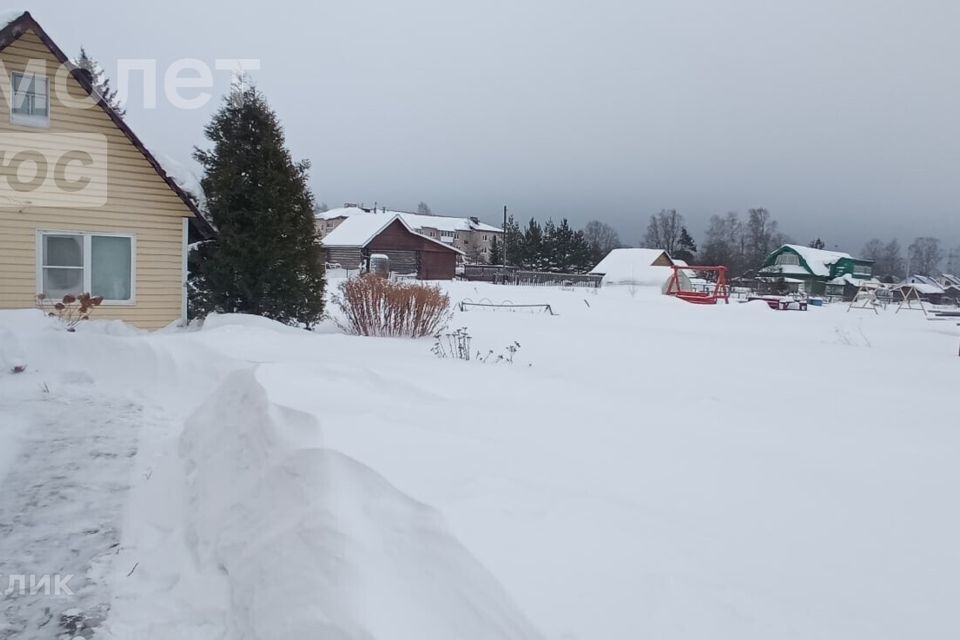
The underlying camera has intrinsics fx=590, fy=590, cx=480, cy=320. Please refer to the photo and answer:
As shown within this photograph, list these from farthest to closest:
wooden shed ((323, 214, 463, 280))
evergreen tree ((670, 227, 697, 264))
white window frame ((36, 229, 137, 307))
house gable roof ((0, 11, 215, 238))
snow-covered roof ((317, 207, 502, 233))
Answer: evergreen tree ((670, 227, 697, 264)), snow-covered roof ((317, 207, 502, 233)), wooden shed ((323, 214, 463, 280)), white window frame ((36, 229, 137, 307)), house gable roof ((0, 11, 215, 238))

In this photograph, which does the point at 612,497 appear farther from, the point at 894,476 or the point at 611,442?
the point at 894,476

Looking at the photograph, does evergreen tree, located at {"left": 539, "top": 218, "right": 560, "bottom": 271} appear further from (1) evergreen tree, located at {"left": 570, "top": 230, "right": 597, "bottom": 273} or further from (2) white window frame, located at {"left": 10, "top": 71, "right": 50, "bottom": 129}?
(2) white window frame, located at {"left": 10, "top": 71, "right": 50, "bottom": 129}

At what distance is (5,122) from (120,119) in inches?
67.1

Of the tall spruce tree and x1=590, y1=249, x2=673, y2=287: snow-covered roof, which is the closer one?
the tall spruce tree

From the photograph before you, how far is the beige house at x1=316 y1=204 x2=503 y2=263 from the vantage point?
7588 centimetres

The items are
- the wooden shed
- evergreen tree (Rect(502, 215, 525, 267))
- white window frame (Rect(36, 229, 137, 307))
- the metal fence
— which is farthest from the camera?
evergreen tree (Rect(502, 215, 525, 267))

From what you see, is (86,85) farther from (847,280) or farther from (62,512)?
(847,280)

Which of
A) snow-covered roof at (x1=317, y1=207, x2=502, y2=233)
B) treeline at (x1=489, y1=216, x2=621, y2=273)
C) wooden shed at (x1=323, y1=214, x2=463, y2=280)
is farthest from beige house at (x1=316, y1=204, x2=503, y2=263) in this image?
wooden shed at (x1=323, y1=214, x2=463, y2=280)

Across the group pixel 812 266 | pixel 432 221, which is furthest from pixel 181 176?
pixel 432 221

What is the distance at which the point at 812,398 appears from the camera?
22.5 feet

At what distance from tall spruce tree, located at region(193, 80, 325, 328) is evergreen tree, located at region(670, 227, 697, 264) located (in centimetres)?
7737

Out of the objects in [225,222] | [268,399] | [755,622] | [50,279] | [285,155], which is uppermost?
[285,155]

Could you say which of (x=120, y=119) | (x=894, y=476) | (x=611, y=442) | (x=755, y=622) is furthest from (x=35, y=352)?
(x=894, y=476)

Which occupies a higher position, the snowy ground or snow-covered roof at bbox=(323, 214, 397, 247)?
snow-covered roof at bbox=(323, 214, 397, 247)
